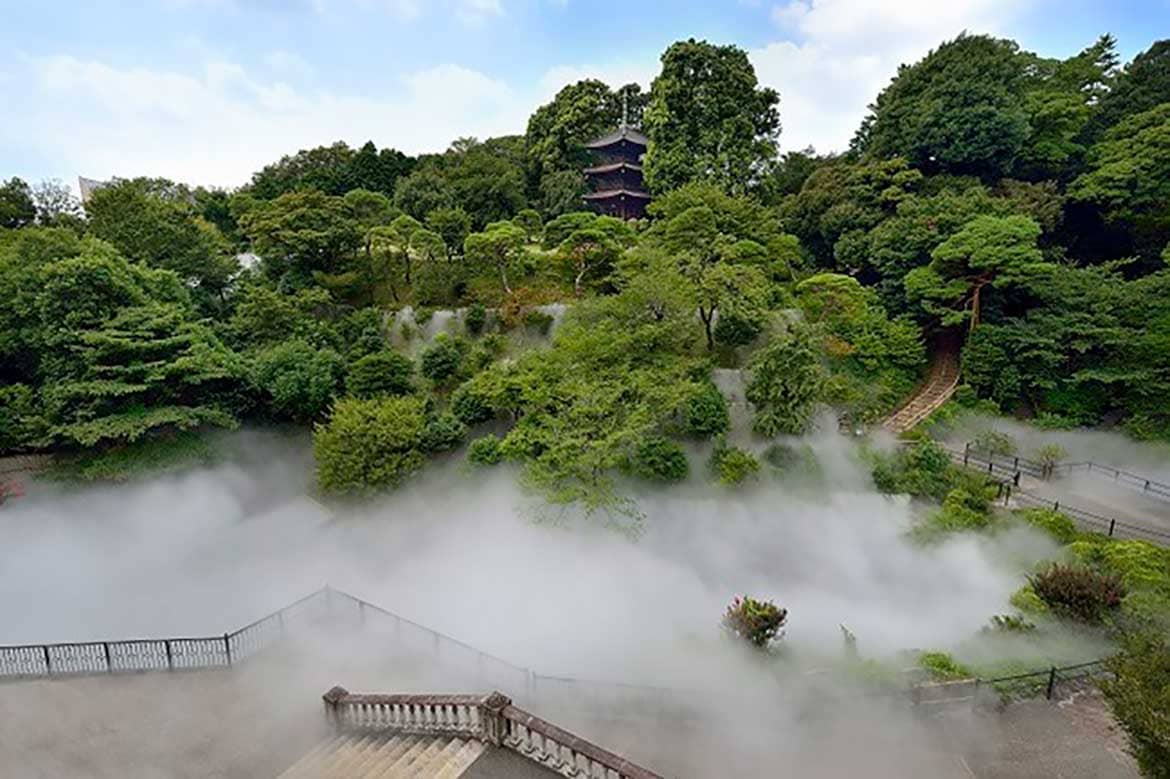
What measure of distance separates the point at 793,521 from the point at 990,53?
24073mm

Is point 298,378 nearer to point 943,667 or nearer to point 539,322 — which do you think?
point 539,322

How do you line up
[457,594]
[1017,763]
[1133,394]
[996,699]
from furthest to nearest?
[1133,394] < [457,594] < [996,699] < [1017,763]

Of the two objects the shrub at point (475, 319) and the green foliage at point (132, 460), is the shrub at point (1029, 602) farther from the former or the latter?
the green foliage at point (132, 460)

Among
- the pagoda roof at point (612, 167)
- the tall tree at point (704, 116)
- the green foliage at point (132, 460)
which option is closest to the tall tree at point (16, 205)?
the green foliage at point (132, 460)

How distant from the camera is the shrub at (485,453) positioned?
16766 mm

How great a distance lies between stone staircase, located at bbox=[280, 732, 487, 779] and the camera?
7160 mm

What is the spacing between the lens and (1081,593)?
10.6 metres

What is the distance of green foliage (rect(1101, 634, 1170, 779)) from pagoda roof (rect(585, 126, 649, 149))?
99.6ft

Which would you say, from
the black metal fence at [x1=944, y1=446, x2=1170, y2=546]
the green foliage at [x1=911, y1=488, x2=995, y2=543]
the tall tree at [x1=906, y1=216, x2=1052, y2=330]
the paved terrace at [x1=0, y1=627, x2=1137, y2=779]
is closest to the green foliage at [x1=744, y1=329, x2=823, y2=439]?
the green foliage at [x1=911, y1=488, x2=995, y2=543]

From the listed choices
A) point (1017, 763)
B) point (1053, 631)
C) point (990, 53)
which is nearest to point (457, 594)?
point (1017, 763)

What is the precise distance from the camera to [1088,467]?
17375mm

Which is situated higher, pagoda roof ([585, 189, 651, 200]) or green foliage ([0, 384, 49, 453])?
pagoda roof ([585, 189, 651, 200])

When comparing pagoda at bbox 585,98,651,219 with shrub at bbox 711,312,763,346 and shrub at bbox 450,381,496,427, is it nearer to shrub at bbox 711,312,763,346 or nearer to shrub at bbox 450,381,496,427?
shrub at bbox 711,312,763,346

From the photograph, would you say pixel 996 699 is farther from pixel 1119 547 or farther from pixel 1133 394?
pixel 1133 394
